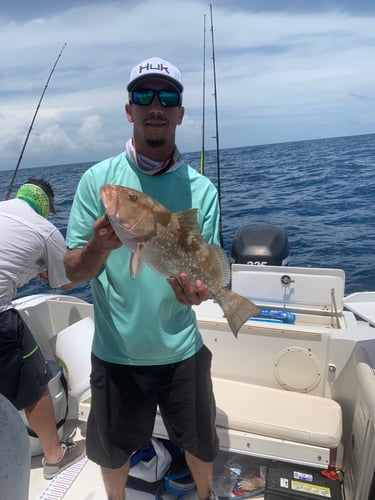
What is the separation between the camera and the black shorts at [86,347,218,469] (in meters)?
2.39

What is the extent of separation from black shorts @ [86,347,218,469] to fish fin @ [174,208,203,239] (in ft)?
2.81

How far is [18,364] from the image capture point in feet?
9.46

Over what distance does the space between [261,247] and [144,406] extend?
3.09 m

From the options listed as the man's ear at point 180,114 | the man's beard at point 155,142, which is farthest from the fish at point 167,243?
the man's ear at point 180,114

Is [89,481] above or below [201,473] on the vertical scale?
below

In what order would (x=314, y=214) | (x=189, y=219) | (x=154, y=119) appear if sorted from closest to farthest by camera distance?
(x=189, y=219), (x=154, y=119), (x=314, y=214)

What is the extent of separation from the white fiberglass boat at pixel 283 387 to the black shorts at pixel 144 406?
51 cm

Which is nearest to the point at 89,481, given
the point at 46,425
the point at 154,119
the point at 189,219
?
the point at 46,425

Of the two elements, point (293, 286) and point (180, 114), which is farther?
point (293, 286)

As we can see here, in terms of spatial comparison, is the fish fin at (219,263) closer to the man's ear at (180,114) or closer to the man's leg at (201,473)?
the man's ear at (180,114)

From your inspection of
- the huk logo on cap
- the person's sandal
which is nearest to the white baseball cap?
the huk logo on cap

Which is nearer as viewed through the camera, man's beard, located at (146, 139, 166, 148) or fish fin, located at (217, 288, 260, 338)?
fish fin, located at (217, 288, 260, 338)

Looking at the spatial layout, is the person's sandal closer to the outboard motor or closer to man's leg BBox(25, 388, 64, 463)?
man's leg BBox(25, 388, 64, 463)

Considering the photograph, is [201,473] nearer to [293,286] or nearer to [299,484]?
[299,484]
